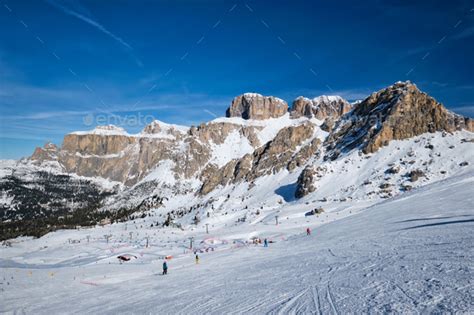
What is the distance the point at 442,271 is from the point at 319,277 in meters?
6.03

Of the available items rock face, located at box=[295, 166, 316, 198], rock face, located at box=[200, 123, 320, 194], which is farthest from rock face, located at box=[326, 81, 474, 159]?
rock face, located at box=[295, 166, 316, 198]

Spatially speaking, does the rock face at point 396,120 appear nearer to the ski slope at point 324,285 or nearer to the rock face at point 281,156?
the rock face at point 281,156

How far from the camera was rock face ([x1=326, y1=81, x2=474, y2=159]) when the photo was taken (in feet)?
388

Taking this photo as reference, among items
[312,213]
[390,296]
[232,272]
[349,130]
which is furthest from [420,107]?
[390,296]

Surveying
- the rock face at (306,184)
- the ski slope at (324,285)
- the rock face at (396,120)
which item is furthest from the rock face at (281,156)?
the ski slope at (324,285)

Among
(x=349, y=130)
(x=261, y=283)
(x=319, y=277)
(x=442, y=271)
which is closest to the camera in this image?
(x=442, y=271)

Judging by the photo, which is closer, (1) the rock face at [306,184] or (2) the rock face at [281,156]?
(1) the rock face at [306,184]

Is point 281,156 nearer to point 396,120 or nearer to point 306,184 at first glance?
point 306,184

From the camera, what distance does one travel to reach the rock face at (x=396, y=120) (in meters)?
118

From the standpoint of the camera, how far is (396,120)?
400 feet

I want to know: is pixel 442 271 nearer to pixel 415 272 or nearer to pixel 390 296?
pixel 415 272

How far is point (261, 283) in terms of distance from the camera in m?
19.0

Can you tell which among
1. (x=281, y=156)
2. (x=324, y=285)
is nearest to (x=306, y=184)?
(x=281, y=156)

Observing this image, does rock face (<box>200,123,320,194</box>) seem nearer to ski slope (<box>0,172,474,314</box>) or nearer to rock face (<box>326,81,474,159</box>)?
rock face (<box>326,81,474,159</box>)
